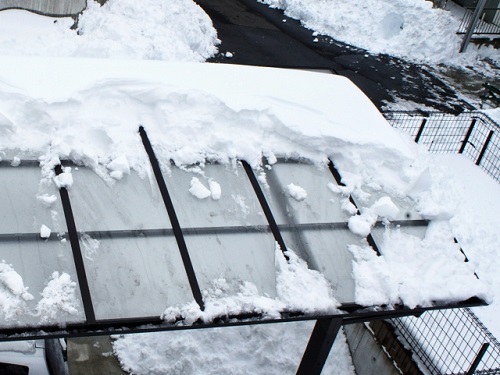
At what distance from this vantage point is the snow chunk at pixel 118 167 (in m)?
5.88

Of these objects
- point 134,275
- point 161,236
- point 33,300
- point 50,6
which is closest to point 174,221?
point 161,236

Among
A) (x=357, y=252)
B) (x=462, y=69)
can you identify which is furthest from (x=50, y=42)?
(x=462, y=69)

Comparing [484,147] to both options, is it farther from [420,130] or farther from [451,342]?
[451,342]

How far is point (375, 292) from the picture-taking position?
5.77 m

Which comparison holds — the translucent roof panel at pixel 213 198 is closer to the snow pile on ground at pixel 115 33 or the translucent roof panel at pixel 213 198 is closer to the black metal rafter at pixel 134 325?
the black metal rafter at pixel 134 325

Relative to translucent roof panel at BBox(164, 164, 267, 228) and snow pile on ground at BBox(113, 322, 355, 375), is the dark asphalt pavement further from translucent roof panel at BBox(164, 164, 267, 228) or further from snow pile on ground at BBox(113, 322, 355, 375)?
translucent roof panel at BBox(164, 164, 267, 228)

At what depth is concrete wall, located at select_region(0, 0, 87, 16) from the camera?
1470 cm

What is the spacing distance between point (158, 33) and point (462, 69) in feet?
31.9

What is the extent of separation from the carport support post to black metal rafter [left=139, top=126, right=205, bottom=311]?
137 cm

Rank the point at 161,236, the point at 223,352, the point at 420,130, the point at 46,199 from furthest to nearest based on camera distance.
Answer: the point at 420,130 < the point at 223,352 < the point at 161,236 < the point at 46,199

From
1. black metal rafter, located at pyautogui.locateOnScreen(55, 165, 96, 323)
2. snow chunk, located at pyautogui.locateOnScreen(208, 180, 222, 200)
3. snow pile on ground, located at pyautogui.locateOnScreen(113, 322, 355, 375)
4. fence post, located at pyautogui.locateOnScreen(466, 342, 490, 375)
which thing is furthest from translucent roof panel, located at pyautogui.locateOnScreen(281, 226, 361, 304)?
snow pile on ground, located at pyautogui.locateOnScreen(113, 322, 355, 375)

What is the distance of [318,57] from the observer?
1902 centimetres

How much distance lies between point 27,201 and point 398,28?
17.2 m

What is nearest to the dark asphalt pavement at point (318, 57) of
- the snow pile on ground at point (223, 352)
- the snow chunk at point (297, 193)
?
the snow pile on ground at point (223, 352)
